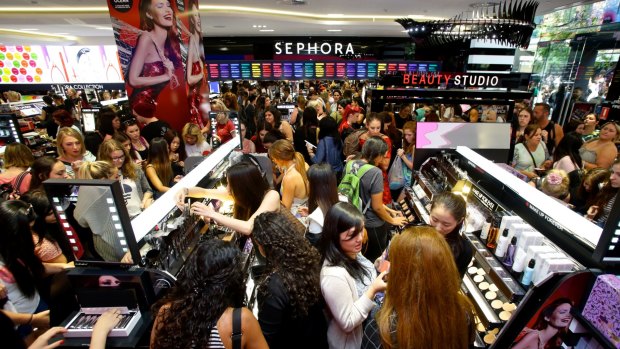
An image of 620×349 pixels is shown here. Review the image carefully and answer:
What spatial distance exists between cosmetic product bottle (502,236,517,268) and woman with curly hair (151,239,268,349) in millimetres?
2022

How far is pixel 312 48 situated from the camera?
12570 mm

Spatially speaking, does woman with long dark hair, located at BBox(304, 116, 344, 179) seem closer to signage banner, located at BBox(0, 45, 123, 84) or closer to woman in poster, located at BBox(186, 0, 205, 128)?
woman in poster, located at BBox(186, 0, 205, 128)

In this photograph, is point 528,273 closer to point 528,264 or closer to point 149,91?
point 528,264

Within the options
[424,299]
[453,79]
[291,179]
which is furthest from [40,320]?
[453,79]

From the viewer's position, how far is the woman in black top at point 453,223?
7.84ft

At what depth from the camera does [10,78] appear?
43.3ft

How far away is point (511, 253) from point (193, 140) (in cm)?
501

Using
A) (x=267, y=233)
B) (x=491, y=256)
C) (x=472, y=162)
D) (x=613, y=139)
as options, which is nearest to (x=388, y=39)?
(x=613, y=139)

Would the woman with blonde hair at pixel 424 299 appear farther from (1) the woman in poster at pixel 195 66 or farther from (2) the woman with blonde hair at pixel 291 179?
(1) the woman in poster at pixel 195 66

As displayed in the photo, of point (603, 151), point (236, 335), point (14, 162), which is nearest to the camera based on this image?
point (236, 335)

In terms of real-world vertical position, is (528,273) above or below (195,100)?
below

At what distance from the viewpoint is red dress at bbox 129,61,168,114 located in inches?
235

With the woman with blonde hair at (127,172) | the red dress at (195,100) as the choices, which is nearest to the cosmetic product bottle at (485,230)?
the woman with blonde hair at (127,172)

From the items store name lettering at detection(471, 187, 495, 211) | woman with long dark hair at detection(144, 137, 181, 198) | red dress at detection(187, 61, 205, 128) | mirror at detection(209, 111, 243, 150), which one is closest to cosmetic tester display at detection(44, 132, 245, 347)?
woman with long dark hair at detection(144, 137, 181, 198)
